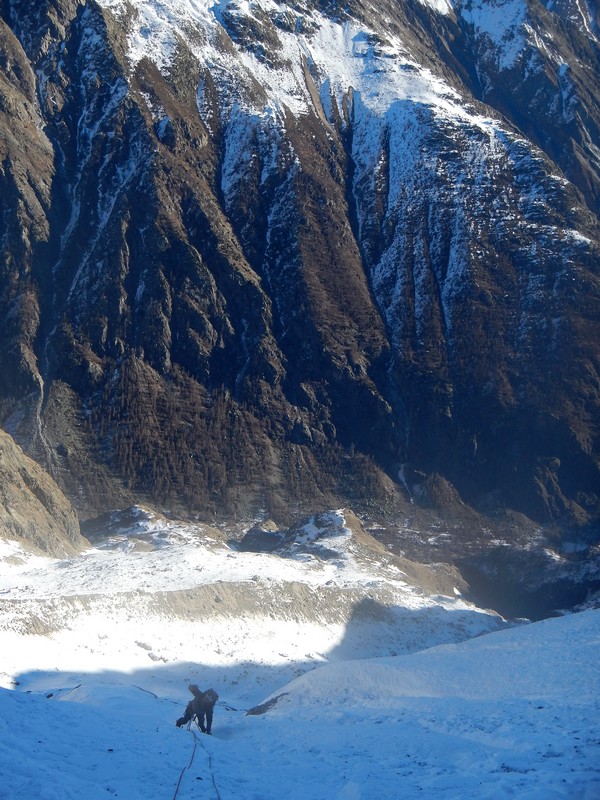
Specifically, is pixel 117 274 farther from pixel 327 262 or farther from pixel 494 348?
pixel 494 348

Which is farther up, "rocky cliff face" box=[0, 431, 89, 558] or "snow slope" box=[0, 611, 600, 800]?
"snow slope" box=[0, 611, 600, 800]

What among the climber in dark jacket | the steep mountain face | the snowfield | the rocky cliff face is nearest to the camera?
the snowfield

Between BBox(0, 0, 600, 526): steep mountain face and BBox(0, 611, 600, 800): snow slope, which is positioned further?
BBox(0, 0, 600, 526): steep mountain face

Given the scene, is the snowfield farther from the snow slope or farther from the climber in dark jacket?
the climber in dark jacket

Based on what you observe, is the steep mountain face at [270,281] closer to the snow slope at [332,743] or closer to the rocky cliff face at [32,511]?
the rocky cliff face at [32,511]

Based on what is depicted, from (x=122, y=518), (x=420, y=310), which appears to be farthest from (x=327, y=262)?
(x=122, y=518)

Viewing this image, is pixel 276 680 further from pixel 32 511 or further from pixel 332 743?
pixel 32 511

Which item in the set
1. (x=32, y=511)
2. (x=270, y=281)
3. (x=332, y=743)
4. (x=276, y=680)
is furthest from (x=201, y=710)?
(x=270, y=281)

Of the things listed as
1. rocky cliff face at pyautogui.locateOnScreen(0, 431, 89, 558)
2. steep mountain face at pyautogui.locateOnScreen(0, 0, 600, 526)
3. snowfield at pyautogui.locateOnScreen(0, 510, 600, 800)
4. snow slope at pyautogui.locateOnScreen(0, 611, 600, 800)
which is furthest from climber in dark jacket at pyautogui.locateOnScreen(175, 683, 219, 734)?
steep mountain face at pyautogui.locateOnScreen(0, 0, 600, 526)
